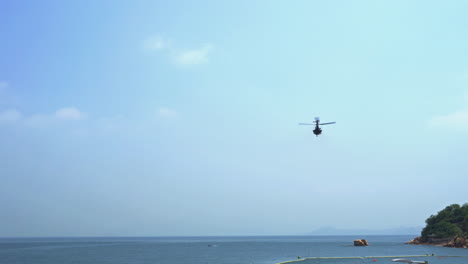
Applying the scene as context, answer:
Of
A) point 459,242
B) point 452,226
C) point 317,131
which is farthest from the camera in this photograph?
point 452,226

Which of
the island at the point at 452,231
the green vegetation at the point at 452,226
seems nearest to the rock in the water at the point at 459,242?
the island at the point at 452,231

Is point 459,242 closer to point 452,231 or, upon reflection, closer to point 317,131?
point 452,231

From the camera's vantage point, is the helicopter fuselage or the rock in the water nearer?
the helicopter fuselage

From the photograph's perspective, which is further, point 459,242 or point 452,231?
point 452,231

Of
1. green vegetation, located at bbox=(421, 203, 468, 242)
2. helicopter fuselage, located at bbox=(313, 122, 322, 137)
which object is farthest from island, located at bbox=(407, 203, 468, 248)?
helicopter fuselage, located at bbox=(313, 122, 322, 137)

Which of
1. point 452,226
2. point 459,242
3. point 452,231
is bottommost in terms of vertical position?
point 459,242

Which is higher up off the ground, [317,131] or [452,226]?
[317,131]

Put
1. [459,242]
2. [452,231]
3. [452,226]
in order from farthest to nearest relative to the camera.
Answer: [452,226] → [452,231] → [459,242]

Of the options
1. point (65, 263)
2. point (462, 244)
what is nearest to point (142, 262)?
point (65, 263)

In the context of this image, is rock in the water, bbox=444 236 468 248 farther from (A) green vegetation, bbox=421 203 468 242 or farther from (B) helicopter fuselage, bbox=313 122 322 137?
(B) helicopter fuselage, bbox=313 122 322 137

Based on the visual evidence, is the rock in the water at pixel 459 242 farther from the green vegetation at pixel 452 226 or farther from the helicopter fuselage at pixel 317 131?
the helicopter fuselage at pixel 317 131

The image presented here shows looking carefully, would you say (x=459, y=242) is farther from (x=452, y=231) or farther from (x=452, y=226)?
(x=452, y=226)

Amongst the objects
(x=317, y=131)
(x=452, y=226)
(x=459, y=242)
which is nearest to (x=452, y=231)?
(x=452, y=226)

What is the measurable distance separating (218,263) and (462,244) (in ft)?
346
